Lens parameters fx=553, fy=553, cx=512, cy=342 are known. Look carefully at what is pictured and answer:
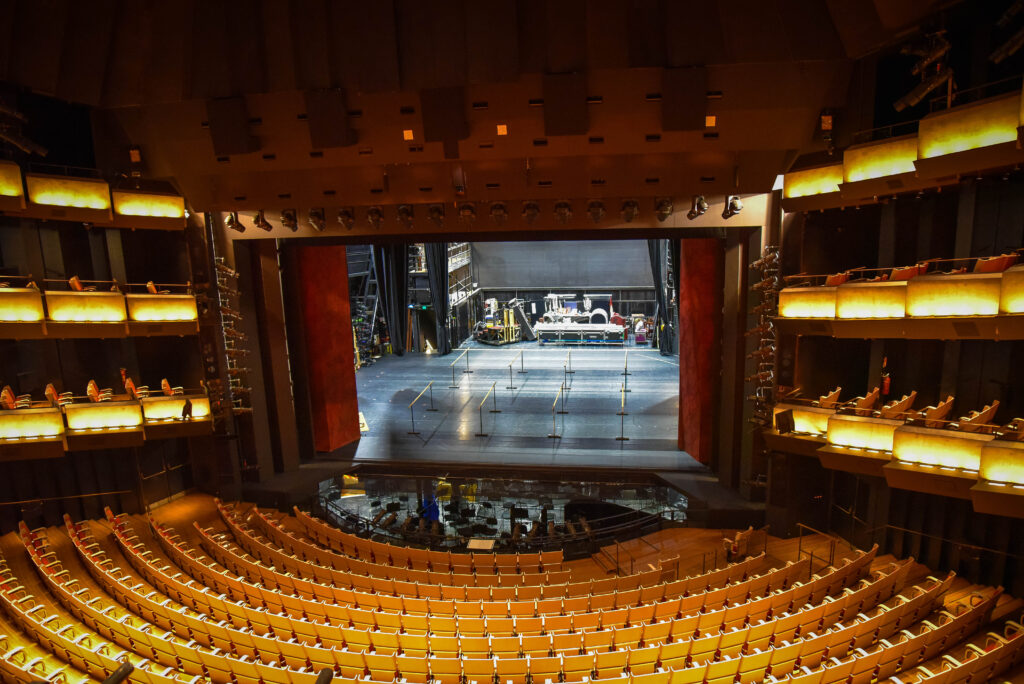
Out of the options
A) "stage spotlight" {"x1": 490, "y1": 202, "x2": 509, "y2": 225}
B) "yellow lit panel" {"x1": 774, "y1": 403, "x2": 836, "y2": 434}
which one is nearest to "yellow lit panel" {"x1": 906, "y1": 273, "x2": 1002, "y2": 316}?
"yellow lit panel" {"x1": 774, "y1": 403, "x2": 836, "y2": 434}

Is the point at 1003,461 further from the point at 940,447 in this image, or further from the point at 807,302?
the point at 807,302

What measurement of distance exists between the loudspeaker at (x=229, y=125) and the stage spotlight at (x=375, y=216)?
7.50 ft

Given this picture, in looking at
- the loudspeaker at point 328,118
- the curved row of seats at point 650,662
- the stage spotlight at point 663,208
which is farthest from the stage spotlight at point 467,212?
the curved row of seats at point 650,662

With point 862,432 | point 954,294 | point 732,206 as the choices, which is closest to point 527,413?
point 732,206

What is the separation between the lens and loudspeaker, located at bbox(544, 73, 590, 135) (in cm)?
715

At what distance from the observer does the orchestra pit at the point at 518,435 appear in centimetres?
568

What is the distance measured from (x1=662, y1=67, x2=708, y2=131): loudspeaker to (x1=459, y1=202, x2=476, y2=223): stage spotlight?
144 inches

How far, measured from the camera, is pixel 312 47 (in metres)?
7.50

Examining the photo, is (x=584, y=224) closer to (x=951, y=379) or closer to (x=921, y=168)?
(x=921, y=168)

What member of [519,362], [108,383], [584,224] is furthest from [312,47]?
[519,362]

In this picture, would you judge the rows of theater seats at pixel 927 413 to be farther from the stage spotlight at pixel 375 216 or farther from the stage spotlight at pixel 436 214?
the stage spotlight at pixel 375 216

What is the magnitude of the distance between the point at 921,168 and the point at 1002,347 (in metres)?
2.30

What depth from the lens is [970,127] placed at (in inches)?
235

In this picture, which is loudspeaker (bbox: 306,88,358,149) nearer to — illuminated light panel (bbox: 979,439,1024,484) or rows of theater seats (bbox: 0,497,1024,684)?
rows of theater seats (bbox: 0,497,1024,684)
